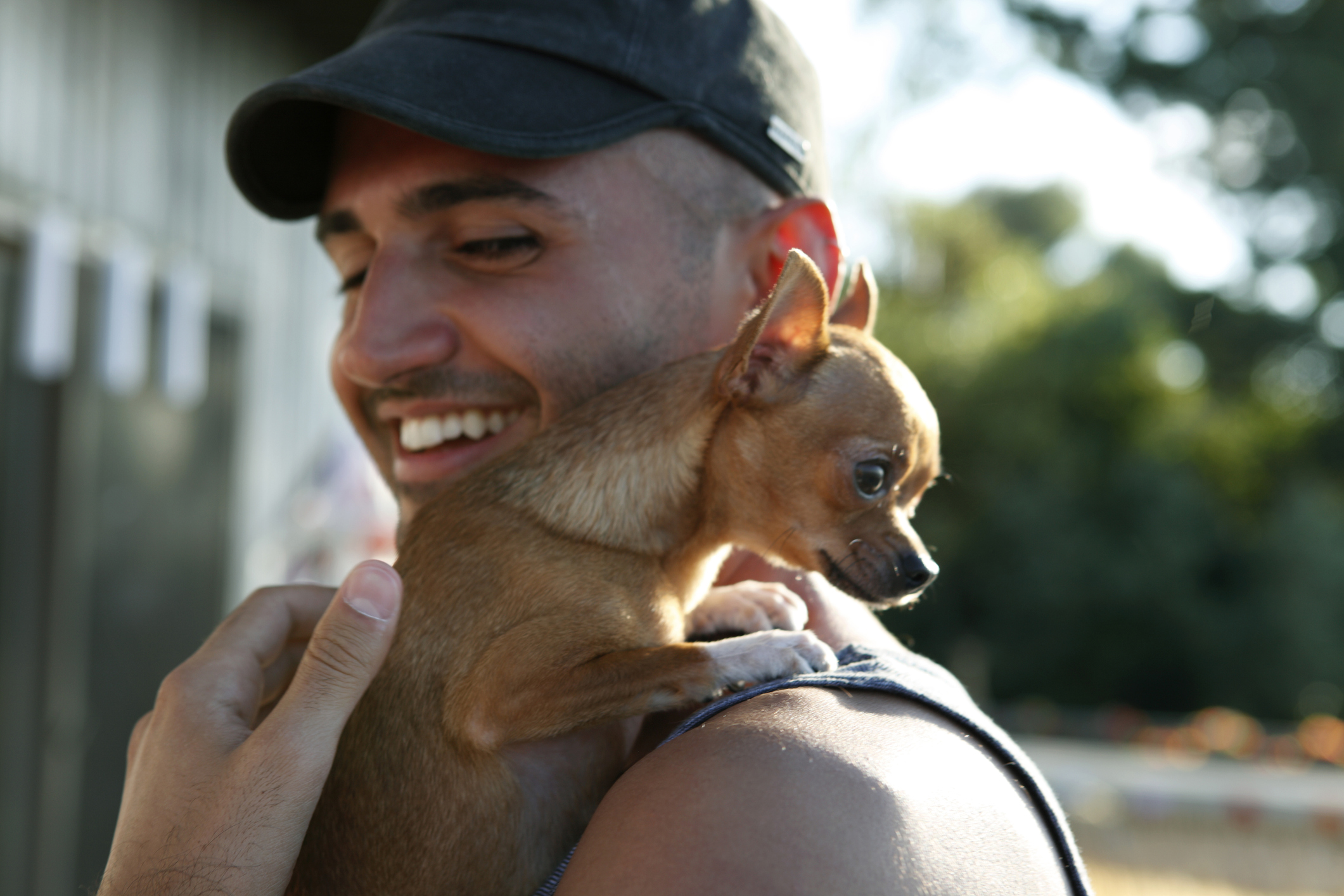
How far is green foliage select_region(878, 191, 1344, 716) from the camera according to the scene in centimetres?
1234

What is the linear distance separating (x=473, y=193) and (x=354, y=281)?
546mm

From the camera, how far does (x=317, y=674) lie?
1.59 meters

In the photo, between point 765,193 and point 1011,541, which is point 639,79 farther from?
point 1011,541

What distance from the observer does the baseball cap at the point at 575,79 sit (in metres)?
1.92

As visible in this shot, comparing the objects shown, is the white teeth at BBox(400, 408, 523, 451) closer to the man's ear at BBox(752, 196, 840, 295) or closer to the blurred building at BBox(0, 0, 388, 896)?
the man's ear at BBox(752, 196, 840, 295)

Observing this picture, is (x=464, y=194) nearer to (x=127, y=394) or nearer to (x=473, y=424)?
(x=473, y=424)

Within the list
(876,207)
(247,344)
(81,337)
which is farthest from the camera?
(876,207)

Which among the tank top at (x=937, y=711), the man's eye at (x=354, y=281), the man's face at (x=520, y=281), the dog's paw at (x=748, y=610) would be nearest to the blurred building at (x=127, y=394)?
the man's eye at (x=354, y=281)

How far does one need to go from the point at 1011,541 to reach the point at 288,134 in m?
11.9

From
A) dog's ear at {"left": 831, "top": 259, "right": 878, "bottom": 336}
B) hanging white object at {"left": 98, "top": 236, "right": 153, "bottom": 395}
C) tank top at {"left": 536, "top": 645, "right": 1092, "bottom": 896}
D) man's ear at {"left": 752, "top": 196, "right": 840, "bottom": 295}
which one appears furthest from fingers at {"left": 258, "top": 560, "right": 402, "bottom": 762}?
hanging white object at {"left": 98, "top": 236, "right": 153, "bottom": 395}

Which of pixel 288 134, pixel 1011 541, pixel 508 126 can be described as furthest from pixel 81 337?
pixel 1011 541

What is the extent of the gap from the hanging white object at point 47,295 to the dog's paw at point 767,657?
5.31m

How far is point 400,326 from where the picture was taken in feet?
6.92

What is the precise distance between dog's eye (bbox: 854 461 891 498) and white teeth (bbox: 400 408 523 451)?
0.75 metres
